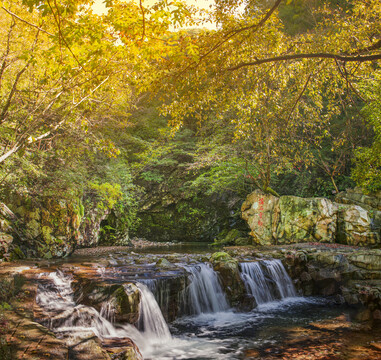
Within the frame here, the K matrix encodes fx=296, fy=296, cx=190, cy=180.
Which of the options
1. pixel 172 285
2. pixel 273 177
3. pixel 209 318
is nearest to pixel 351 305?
pixel 209 318

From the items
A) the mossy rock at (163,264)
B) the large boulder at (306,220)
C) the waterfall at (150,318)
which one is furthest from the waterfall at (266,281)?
the large boulder at (306,220)

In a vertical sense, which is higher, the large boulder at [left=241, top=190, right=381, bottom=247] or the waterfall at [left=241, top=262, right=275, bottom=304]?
the large boulder at [left=241, top=190, right=381, bottom=247]

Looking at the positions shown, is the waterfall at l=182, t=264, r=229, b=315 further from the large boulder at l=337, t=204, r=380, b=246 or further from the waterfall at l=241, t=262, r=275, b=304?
the large boulder at l=337, t=204, r=380, b=246

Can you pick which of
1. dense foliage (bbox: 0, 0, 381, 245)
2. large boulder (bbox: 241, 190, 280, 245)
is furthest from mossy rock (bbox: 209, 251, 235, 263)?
large boulder (bbox: 241, 190, 280, 245)

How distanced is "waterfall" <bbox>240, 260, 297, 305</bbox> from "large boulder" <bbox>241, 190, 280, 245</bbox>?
15.5ft

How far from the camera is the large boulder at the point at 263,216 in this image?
1495 centimetres

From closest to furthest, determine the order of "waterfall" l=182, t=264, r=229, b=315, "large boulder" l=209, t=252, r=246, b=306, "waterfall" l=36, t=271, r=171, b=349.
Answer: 1. "waterfall" l=36, t=271, r=171, b=349
2. "waterfall" l=182, t=264, r=229, b=315
3. "large boulder" l=209, t=252, r=246, b=306

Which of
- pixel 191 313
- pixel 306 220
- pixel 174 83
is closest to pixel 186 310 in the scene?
pixel 191 313

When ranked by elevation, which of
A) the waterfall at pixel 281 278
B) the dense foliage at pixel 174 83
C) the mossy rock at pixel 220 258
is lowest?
the waterfall at pixel 281 278

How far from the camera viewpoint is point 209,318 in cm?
779

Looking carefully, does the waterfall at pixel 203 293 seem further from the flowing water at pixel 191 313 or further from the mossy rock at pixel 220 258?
the mossy rock at pixel 220 258

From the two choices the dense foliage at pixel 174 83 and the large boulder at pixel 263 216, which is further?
the large boulder at pixel 263 216

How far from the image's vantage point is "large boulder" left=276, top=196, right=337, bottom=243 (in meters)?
14.0

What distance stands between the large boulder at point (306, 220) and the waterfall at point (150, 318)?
940 cm
